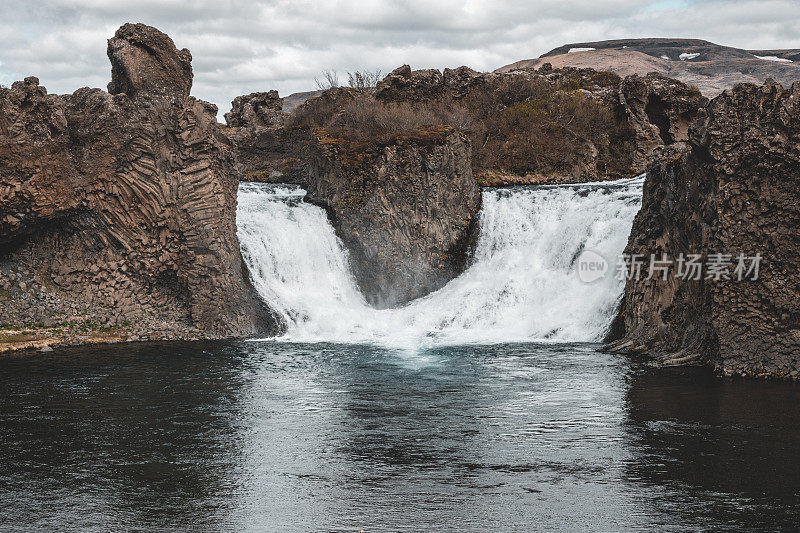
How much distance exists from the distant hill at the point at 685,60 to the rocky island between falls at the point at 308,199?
5842cm

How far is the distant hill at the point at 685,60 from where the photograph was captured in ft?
312

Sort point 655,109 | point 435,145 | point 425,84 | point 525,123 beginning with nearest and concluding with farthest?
1. point 435,145
2. point 425,84
3. point 525,123
4. point 655,109

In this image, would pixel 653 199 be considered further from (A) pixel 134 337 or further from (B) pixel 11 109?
(B) pixel 11 109

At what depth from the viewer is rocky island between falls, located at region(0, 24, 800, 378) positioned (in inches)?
866

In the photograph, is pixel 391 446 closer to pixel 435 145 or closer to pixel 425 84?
pixel 435 145

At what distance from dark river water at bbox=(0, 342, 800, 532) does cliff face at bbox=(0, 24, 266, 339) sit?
436 centimetres

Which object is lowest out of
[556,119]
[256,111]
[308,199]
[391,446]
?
[391,446]

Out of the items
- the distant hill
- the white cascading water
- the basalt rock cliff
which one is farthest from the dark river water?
the distant hill

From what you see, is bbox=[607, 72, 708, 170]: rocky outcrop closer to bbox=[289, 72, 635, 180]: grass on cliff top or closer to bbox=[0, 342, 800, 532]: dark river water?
bbox=[289, 72, 635, 180]: grass on cliff top

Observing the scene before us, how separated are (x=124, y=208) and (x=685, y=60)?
95.6 meters

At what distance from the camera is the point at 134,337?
28.3m

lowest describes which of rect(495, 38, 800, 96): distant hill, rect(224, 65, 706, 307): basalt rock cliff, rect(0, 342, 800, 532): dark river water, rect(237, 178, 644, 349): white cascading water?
rect(0, 342, 800, 532): dark river water

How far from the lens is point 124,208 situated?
93.5ft

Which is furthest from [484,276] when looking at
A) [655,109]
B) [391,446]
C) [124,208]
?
[655,109]
